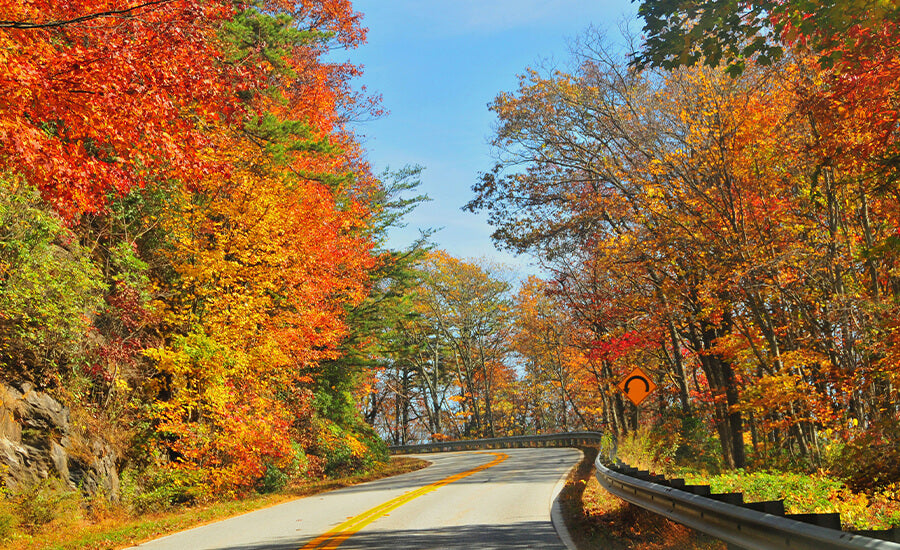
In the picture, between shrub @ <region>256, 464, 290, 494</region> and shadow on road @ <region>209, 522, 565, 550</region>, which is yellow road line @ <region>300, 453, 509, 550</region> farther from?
shrub @ <region>256, 464, 290, 494</region>

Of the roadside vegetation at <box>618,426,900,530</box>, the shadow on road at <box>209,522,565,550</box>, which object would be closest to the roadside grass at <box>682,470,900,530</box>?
the roadside vegetation at <box>618,426,900,530</box>

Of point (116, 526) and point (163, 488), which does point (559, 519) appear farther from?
point (163, 488)

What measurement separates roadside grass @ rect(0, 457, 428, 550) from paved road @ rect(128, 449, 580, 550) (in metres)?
0.63

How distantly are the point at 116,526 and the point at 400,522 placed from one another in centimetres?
522

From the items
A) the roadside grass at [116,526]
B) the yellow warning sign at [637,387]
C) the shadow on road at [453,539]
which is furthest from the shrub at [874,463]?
the yellow warning sign at [637,387]

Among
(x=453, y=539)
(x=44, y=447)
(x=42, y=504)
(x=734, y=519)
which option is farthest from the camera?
(x=44, y=447)

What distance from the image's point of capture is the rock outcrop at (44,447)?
34.8ft

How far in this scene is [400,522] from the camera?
9.98 metres

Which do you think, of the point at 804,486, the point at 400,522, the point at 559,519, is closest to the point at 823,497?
the point at 804,486

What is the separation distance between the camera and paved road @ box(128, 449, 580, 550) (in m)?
8.15

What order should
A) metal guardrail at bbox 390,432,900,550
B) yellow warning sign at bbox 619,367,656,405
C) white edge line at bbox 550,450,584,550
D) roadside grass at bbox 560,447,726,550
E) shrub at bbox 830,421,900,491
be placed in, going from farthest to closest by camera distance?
yellow warning sign at bbox 619,367,656,405 → white edge line at bbox 550,450,584,550 → roadside grass at bbox 560,447,726,550 → shrub at bbox 830,421,900,491 → metal guardrail at bbox 390,432,900,550

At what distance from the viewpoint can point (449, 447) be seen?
42156 millimetres

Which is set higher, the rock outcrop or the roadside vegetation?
the rock outcrop

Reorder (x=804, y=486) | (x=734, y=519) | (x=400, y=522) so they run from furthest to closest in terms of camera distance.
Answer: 1. (x=804, y=486)
2. (x=400, y=522)
3. (x=734, y=519)
